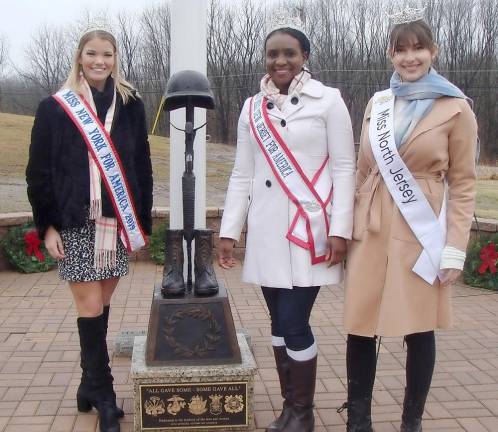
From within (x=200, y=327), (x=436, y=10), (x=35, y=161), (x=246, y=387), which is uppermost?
(x=436, y=10)

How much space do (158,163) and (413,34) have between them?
14332mm

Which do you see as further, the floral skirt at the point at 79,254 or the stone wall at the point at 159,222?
the stone wall at the point at 159,222

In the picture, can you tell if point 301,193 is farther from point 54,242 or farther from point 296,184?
point 54,242

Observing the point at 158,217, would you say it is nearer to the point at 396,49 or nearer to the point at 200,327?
the point at 200,327

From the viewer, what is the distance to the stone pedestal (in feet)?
9.76

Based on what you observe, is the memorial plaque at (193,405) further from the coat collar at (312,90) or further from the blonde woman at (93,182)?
the coat collar at (312,90)

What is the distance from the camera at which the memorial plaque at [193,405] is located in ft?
9.83

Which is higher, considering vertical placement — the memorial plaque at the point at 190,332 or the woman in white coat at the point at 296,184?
the woman in white coat at the point at 296,184

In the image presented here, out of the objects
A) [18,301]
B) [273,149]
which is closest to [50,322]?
[18,301]

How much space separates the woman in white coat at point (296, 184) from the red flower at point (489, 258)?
372 centimetres

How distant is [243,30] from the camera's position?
31.1m

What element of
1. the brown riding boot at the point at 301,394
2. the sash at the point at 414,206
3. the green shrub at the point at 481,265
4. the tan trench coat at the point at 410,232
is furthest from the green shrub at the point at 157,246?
the sash at the point at 414,206

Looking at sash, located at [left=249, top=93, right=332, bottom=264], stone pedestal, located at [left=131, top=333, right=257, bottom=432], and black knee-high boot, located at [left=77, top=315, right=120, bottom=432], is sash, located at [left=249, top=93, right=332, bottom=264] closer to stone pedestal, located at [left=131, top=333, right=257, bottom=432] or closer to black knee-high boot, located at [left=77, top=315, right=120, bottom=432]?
stone pedestal, located at [left=131, top=333, right=257, bottom=432]

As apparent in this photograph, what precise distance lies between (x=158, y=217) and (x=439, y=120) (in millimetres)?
4751
